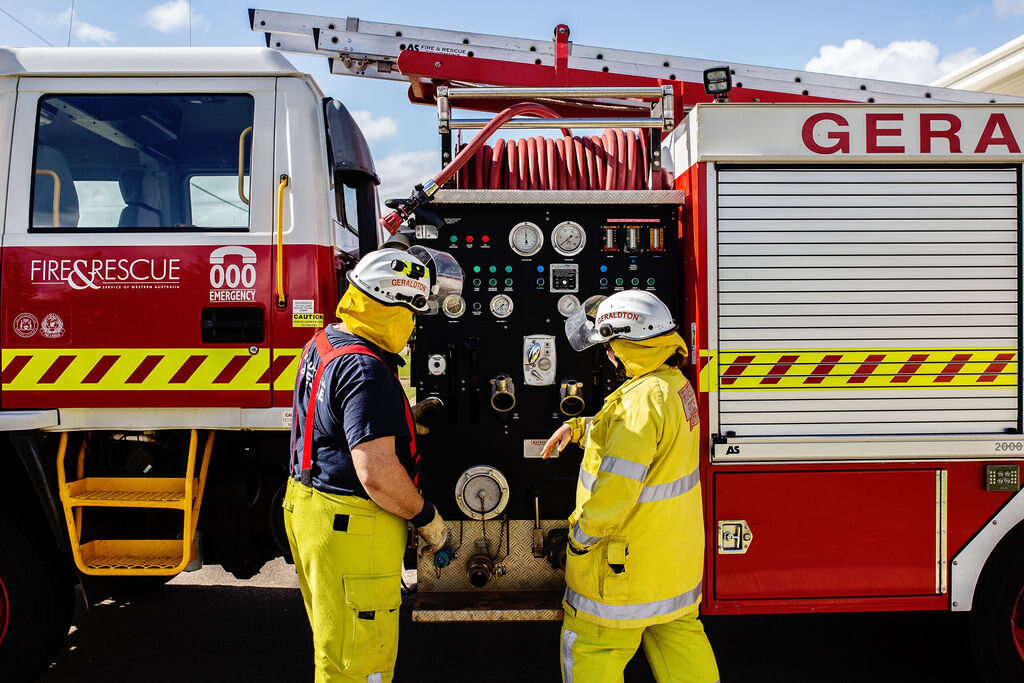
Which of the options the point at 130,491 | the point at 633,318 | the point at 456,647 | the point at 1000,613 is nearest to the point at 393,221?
the point at 633,318

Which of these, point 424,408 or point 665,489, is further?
point 424,408

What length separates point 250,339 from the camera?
10.2 feet

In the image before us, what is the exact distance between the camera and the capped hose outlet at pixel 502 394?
3.21 m

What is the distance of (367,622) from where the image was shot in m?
2.41

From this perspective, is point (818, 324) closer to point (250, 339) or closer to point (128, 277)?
point (250, 339)

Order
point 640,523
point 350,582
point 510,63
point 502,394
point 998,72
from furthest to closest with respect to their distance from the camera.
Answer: point 998,72, point 510,63, point 502,394, point 640,523, point 350,582

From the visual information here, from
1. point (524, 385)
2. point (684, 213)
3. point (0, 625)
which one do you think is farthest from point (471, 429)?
point (0, 625)

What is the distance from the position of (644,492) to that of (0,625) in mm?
2996

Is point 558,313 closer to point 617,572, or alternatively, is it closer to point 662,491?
point 662,491

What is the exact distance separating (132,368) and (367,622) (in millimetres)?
1645

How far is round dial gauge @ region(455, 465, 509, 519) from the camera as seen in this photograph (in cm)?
323

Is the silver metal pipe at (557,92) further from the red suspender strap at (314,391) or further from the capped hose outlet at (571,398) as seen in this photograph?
the red suspender strap at (314,391)

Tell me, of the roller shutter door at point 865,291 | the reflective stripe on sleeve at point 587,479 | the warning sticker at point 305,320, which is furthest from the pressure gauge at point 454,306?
the roller shutter door at point 865,291

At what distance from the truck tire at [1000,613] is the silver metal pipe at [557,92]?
2668mm
